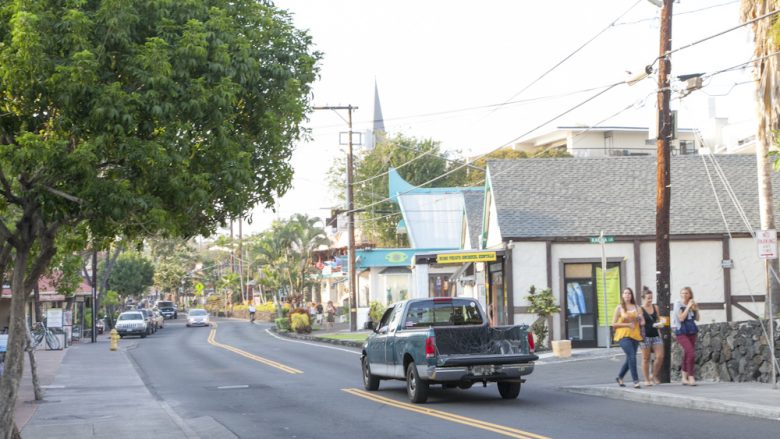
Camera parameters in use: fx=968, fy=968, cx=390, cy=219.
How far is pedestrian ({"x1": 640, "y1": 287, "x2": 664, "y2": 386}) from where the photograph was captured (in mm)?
17844

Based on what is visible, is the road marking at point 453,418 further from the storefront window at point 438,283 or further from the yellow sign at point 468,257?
the storefront window at point 438,283

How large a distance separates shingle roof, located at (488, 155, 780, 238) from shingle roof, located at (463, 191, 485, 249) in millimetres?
6017

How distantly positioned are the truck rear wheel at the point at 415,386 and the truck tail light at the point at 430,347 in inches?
21.5

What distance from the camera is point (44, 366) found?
30734 mm

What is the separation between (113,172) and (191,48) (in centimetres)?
180

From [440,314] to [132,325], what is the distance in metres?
40.5

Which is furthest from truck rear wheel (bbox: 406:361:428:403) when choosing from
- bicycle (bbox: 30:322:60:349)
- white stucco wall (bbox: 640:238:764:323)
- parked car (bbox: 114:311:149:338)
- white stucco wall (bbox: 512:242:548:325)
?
parked car (bbox: 114:311:149:338)

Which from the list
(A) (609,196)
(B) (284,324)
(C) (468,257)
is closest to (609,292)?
(A) (609,196)

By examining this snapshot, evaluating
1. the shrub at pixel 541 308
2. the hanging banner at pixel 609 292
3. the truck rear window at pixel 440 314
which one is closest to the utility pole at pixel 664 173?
the truck rear window at pixel 440 314

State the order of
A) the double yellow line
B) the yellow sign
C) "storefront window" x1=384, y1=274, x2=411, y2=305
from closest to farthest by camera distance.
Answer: the double yellow line < the yellow sign < "storefront window" x1=384, y1=274, x2=411, y2=305

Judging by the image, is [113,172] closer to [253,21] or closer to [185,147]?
[185,147]

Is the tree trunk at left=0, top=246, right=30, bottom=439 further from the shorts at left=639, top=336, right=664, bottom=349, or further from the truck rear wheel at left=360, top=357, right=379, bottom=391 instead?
the shorts at left=639, top=336, right=664, bottom=349

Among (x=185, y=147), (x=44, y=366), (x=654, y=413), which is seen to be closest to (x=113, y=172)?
(x=185, y=147)

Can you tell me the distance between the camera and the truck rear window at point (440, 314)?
1842cm
